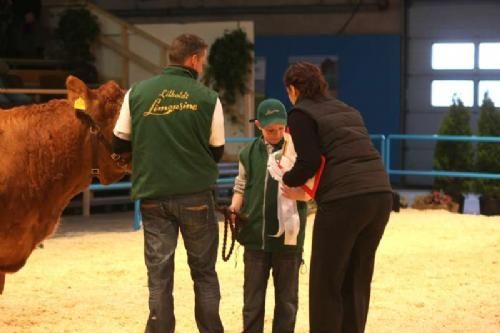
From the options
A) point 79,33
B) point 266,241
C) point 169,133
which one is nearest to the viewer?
point 169,133

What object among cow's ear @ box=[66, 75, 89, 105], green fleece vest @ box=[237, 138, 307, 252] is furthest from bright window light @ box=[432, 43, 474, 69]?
cow's ear @ box=[66, 75, 89, 105]

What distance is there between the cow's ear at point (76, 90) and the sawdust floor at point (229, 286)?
247 cm

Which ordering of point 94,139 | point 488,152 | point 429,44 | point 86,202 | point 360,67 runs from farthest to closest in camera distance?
point 360,67 < point 429,44 < point 488,152 < point 86,202 < point 94,139

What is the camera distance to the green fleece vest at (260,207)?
560 cm

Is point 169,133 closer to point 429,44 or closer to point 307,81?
point 307,81

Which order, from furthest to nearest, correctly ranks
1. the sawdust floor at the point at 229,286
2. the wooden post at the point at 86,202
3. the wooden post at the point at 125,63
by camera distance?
the wooden post at the point at 125,63 < the wooden post at the point at 86,202 < the sawdust floor at the point at 229,286

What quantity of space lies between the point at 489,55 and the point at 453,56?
746mm

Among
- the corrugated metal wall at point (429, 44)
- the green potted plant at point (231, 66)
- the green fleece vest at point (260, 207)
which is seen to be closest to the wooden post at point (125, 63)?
the green potted plant at point (231, 66)

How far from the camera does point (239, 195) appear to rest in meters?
5.77

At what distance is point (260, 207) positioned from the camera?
5.66 m

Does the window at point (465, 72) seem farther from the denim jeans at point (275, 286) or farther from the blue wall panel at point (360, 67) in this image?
the denim jeans at point (275, 286)

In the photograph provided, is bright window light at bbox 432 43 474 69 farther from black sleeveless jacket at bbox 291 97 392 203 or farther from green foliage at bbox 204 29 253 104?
black sleeveless jacket at bbox 291 97 392 203

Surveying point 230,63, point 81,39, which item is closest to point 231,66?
point 230,63

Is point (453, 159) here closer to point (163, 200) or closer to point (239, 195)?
point (239, 195)
